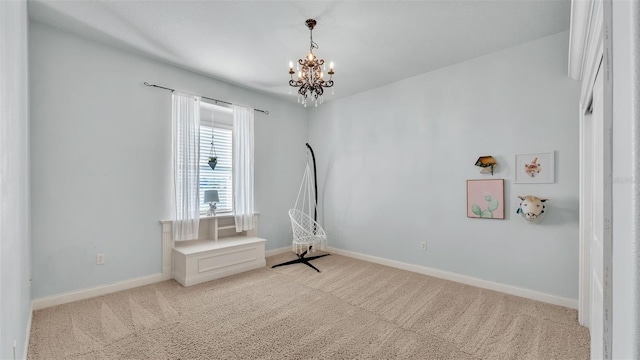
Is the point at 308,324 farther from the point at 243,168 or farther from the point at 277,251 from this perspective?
the point at 243,168

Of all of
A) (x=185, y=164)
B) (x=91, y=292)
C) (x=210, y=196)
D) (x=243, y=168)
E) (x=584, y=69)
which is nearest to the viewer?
(x=584, y=69)

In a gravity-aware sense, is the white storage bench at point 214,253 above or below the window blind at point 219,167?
below

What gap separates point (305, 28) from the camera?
290cm

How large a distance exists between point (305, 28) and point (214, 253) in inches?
118

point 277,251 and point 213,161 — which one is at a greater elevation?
point 213,161

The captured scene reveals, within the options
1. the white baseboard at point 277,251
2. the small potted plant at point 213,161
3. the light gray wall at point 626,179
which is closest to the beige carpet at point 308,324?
the white baseboard at point 277,251

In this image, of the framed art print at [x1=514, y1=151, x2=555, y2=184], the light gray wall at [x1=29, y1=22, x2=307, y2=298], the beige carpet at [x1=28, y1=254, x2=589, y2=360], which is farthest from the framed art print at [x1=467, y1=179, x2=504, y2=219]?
the light gray wall at [x1=29, y1=22, x2=307, y2=298]

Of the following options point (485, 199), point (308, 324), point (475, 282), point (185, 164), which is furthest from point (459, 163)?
point (185, 164)

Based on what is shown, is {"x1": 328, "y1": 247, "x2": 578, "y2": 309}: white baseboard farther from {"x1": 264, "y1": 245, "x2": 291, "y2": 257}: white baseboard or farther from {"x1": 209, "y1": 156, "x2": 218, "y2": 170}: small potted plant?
{"x1": 209, "y1": 156, "x2": 218, "y2": 170}: small potted plant

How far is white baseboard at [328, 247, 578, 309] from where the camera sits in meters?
2.99

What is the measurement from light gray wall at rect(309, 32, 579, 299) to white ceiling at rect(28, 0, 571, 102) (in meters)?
0.38

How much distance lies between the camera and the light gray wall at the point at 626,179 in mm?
399

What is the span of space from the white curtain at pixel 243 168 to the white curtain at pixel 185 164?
636mm

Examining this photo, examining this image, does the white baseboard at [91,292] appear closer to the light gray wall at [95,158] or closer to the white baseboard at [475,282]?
the light gray wall at [95,158]
